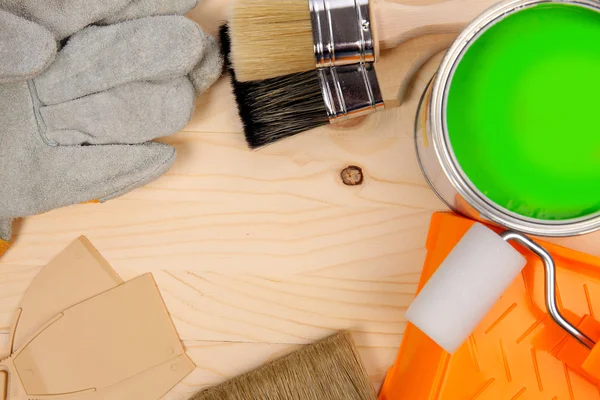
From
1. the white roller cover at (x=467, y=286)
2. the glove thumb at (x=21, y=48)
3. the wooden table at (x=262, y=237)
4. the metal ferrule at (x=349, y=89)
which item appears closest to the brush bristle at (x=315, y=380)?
A: the wooden table at (x=262, y=237)

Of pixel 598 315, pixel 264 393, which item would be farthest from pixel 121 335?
pixel 598 315

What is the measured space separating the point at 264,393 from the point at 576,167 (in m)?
0.44

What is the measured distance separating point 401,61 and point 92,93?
368mm

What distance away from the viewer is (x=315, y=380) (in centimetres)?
69

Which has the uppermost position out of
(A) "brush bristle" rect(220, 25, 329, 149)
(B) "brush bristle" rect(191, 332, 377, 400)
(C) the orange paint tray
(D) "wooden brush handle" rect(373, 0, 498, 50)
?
(D) "wooden brush handle" rect(373, 0, 498, 50)

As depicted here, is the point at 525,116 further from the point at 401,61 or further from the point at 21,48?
the point at 21,48

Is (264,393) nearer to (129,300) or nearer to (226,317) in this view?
(226,317)

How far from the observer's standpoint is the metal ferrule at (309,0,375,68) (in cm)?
58

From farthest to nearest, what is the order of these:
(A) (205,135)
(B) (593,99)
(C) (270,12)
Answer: (A) (205,135)
(C) (270,12)
(B) (593,99)

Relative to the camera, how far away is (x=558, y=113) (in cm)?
48

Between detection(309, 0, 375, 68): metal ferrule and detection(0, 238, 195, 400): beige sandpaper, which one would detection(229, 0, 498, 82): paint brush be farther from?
detection(0, 238, 195, 400): beige sandpaper

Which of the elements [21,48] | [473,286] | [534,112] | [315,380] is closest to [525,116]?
[534,112]

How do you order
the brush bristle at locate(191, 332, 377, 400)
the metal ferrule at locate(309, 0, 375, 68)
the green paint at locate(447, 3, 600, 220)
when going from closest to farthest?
1. the green paint at locate(447, 3, 600, 220)
2. the metal ferrule at locate(309, 0, 375, 68)
3. the brush bristle at locate(191, 332, 377, 400)

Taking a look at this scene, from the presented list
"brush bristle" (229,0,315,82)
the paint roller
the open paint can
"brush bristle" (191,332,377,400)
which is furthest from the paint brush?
"brush bristle" (191,332,377,400)
